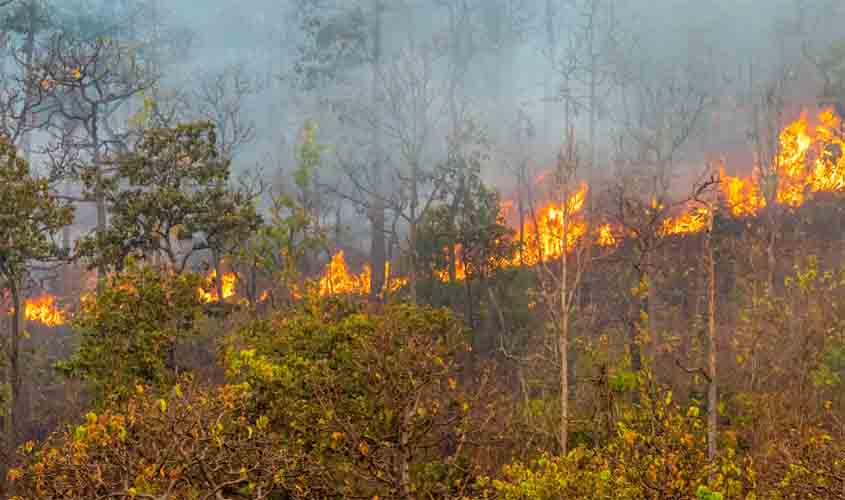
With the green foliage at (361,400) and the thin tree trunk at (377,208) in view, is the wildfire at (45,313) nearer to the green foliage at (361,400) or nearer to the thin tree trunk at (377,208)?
the thin tree trunk at (377,208)

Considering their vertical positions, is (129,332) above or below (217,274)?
below

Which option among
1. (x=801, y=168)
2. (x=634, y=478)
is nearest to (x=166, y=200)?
(x=634, y=478)

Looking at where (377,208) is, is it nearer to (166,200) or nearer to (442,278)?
(442,278)

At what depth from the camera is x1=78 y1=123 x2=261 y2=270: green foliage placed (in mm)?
21766

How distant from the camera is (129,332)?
15.9m

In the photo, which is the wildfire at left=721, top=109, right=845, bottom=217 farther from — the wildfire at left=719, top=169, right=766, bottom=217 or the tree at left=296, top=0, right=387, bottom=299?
the tree at left=296, top=0, right=387, bottom=299

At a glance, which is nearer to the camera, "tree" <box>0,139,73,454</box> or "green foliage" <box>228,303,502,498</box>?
"green foliage" <box>228,303,502,498</box>

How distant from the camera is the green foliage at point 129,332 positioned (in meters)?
15.5

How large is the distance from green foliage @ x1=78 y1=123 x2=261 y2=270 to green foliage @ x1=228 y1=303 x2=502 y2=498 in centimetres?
868

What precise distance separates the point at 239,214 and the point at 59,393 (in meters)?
12.0

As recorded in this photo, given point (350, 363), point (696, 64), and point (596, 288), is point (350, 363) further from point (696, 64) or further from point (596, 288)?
point (696, 64)

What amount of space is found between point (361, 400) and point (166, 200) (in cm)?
1179

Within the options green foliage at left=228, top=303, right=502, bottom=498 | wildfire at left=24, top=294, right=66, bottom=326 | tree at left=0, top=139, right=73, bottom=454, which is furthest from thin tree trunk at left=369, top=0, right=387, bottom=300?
green foliage at left=228, top=303, right=502, bottom=498

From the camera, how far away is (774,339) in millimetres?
21188
